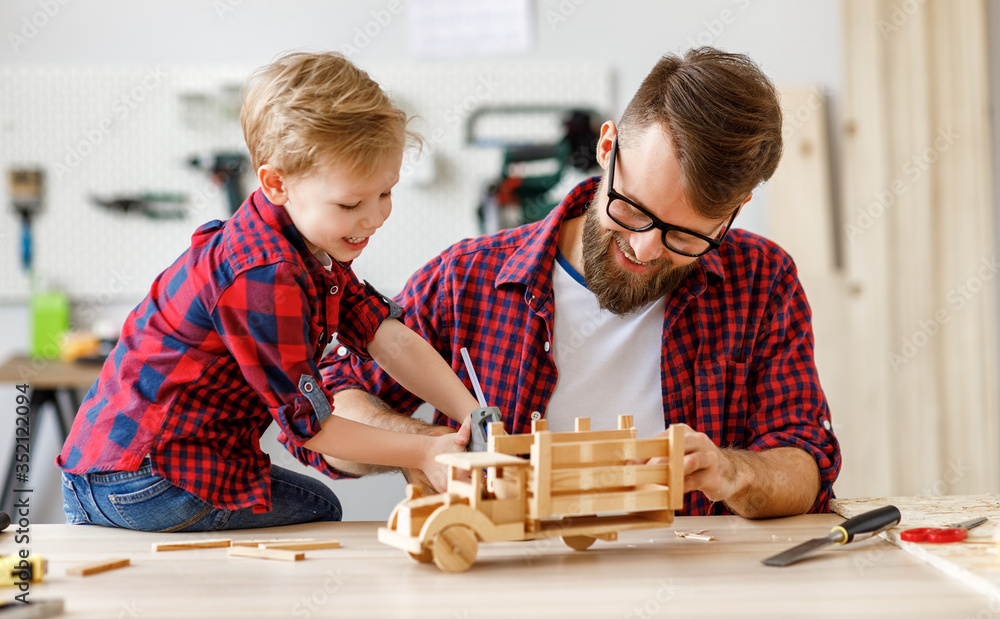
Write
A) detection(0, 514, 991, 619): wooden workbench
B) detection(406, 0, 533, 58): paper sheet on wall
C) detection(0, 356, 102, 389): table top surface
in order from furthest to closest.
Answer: detection(406, 0, 533, 58): paper sheet on wall, detection(0, 356, 102, 389): table top surface, detection(0, 514, 991, 619): wooden workbench

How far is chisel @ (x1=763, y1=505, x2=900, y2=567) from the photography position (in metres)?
1.00

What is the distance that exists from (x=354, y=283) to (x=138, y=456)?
1.26 ft

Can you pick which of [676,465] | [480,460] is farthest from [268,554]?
[676,465]

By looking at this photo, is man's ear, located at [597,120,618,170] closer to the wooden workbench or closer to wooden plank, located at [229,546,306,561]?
the wooden workbench

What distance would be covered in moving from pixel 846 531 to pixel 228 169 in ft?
8.25

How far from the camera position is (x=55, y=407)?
2785mm

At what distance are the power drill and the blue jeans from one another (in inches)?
75.8

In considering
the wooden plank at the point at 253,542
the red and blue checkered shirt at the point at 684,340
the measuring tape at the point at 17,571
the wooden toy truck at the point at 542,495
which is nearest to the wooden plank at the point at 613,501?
the wooden toy truck at the point at 542,495

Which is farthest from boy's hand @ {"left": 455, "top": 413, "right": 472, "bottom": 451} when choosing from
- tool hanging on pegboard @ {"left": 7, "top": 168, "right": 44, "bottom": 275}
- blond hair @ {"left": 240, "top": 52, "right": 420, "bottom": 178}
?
tool hanging on pegboard @ {"left": 7, "top": 168, "right": 44, "bottom": 275}

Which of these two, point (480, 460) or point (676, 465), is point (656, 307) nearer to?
point (676, 465)

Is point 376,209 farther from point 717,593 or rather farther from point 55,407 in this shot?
point 55,407

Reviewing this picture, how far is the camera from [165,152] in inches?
119

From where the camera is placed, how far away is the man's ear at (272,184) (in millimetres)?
1142

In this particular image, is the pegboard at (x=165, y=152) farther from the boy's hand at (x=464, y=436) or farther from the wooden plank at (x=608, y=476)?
the wooden plank at (x=608, y=476)
